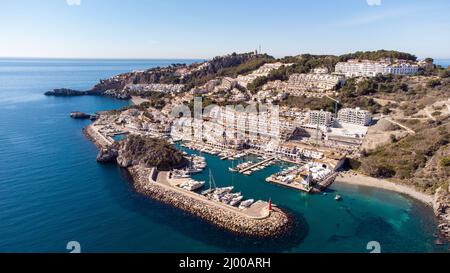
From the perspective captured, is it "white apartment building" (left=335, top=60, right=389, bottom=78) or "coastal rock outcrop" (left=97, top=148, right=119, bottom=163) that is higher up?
"white apartment building" (left=335, top=60, right=389, bottom=78)

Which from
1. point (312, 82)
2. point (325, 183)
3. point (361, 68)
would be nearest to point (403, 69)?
point (361, 68)

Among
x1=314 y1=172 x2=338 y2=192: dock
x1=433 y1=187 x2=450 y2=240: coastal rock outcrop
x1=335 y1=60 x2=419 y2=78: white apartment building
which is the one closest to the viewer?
x1=433 y1=187 x2=450 y2=240: coastal rock outcrop

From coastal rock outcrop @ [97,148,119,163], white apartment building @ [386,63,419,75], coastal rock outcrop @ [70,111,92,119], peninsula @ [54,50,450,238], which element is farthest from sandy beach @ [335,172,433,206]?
coastal rock outcrop @ [70,111,92,119]

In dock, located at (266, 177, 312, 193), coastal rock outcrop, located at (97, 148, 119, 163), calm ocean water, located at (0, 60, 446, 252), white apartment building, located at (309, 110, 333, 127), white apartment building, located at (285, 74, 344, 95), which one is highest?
white apartment building, located at (285, 74, 344, 95)

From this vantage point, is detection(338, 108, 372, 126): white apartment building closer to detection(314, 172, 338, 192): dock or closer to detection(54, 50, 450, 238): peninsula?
detection(54, 50, 450, 238): peninsula

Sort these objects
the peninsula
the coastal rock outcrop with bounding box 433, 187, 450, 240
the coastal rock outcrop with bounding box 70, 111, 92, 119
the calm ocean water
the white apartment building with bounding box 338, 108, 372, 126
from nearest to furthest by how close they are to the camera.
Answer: the calm ocean water, the coastal rock outcrop with bounding box 433, 187, 450, 240, the peninsula, the white apartment building with bounding box 338, 108, 372, 126, the coastal rock outcrop with bounding box 70, 111, 92, 119

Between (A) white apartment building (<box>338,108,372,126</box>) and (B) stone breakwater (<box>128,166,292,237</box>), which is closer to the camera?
(B) stone breakwater (<box>128,166,292,237</box>)

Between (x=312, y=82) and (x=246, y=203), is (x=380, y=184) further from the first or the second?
(x=312, y=82)
